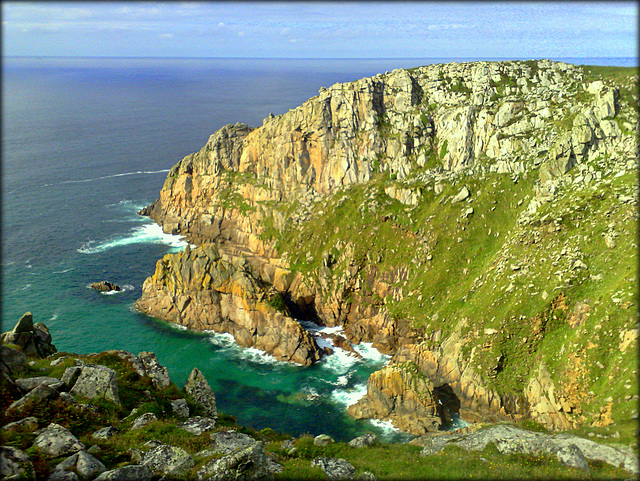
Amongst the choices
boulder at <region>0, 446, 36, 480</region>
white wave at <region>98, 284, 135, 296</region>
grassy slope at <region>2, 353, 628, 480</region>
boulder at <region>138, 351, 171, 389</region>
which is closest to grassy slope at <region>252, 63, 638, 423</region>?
grassy slope at <region>2, 353, 628, 480</region>

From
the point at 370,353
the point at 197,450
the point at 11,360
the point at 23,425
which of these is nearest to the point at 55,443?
the point at 23,425

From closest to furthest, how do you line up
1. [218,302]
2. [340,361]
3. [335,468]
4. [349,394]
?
[335,468], [349,394], [340,361], [218,302]

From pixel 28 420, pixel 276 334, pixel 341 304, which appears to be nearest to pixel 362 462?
pixel 28 420

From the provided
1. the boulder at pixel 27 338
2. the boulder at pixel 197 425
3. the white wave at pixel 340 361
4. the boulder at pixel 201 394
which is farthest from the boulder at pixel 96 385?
the white wave at pixel 340 361

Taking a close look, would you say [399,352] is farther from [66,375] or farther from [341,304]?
[66,375]

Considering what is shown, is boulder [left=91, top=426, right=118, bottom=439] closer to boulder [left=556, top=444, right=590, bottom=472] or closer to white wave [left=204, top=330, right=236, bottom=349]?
boulder [left=556, top=444, right=590, bottom=472]

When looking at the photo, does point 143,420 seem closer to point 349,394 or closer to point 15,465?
point 15,465
